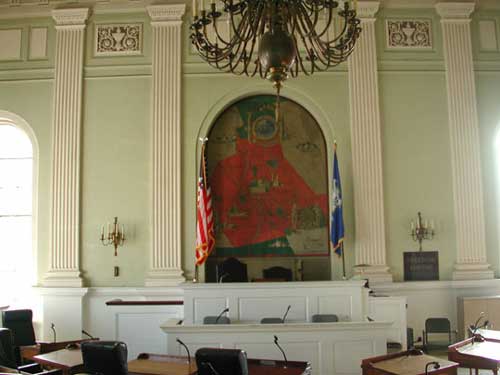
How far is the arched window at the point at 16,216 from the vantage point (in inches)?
399

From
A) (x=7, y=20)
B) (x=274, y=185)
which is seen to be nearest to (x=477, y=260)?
(x=274, y=185)

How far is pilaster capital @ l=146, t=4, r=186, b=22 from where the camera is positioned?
1007 centimetres

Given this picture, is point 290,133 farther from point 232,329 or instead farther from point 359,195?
point 232,329

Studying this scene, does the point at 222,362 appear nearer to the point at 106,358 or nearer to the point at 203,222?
the point at 106,358

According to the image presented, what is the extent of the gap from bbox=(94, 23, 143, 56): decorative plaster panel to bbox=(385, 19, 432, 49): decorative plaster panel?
455 cm

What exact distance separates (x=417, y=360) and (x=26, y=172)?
311 inches

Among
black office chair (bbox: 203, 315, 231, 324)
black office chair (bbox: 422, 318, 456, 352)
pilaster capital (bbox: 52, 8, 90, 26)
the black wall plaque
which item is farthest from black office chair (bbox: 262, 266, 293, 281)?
pilaster capital (bbox: 52, 8, 90, 26)

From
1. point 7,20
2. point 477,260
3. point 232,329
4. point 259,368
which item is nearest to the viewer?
point 259,368

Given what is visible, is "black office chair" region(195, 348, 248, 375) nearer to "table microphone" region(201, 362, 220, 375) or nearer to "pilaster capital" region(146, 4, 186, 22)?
"table microphone" region(201, 362, 220, 375)

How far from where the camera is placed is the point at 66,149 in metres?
9.89

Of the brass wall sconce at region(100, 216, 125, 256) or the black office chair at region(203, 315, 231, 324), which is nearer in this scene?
the black office chair at region(203, 315, 231, 324)

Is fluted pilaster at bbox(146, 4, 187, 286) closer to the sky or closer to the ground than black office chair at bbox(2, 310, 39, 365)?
closer to the sky

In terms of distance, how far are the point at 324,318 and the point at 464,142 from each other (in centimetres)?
472

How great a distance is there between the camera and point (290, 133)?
10.2 metres
